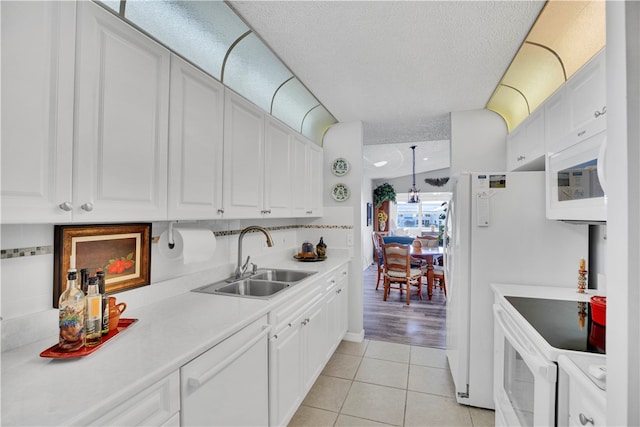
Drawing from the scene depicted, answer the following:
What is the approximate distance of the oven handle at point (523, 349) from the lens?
3.60ft

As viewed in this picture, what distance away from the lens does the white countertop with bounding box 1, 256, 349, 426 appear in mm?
707

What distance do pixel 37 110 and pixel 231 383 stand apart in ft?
3.92

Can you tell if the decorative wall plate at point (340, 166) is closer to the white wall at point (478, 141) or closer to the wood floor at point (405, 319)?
the white wall at point (478, 141)

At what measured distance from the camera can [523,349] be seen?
4.33 ft

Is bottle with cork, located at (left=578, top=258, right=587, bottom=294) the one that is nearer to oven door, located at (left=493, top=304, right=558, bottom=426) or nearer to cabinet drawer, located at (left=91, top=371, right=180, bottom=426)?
oven door, located at (left=493, top=304, right=558, bottom=426)

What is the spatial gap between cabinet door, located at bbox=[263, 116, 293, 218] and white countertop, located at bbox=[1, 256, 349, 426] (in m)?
1.01

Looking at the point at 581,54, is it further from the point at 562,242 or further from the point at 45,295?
the point at 45,295

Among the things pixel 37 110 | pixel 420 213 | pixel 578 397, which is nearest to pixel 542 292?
pixel 578 397

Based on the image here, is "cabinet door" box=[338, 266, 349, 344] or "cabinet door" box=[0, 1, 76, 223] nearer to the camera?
"cabinet door" box=[0, 1, 76, 223]

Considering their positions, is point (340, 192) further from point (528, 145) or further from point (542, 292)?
point (542, 292)

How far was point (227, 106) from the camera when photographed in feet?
5.80

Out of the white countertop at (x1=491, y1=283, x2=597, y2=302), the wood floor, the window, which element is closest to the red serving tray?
the white countertop at (x1=491, y1=283, x2=597, y2=302)

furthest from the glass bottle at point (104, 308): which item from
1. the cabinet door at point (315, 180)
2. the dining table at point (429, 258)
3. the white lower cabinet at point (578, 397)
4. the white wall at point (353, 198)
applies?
the dining table at point (429, 258)

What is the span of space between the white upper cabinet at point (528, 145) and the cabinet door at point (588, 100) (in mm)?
404
